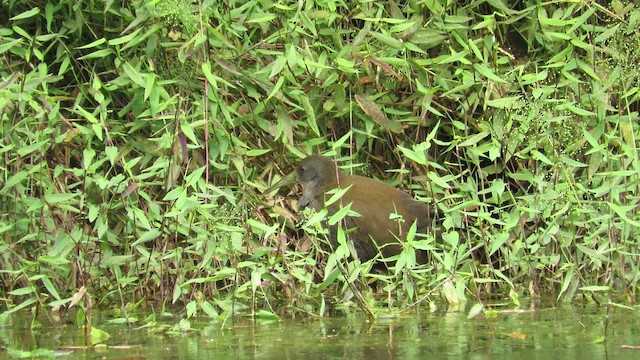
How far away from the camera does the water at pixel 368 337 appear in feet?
19.4

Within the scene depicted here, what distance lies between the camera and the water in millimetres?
5918

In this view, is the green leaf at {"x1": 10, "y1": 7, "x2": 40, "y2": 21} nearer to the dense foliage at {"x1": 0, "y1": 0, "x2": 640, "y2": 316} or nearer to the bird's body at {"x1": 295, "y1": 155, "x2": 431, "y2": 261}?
the dense foliage at {"x1": 0, "y1": 0, "x2": 640, "y2": 316}

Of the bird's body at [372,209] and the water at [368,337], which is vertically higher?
the bird's body at [372,209]

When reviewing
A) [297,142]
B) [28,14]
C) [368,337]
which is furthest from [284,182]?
[368,337]

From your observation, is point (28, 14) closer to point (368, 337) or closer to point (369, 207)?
point (369, 207)

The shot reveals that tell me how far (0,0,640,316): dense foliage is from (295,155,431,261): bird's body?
125 millimetres

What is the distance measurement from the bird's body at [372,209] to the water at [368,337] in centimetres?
105

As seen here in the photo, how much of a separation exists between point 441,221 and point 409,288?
1149mm

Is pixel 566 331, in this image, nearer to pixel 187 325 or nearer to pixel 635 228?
pixel 635 228

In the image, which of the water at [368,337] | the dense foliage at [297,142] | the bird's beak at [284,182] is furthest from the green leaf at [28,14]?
the water at [368,337]

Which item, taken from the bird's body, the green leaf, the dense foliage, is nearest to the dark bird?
the bird's body

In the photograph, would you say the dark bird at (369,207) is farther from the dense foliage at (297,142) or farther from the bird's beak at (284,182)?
the dense foliage at (297,142)

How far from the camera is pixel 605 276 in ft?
24.9

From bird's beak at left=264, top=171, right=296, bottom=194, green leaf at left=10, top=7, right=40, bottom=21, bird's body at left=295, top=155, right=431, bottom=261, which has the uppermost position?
green leaf at left=10, top=7, right=40, bottom=21
